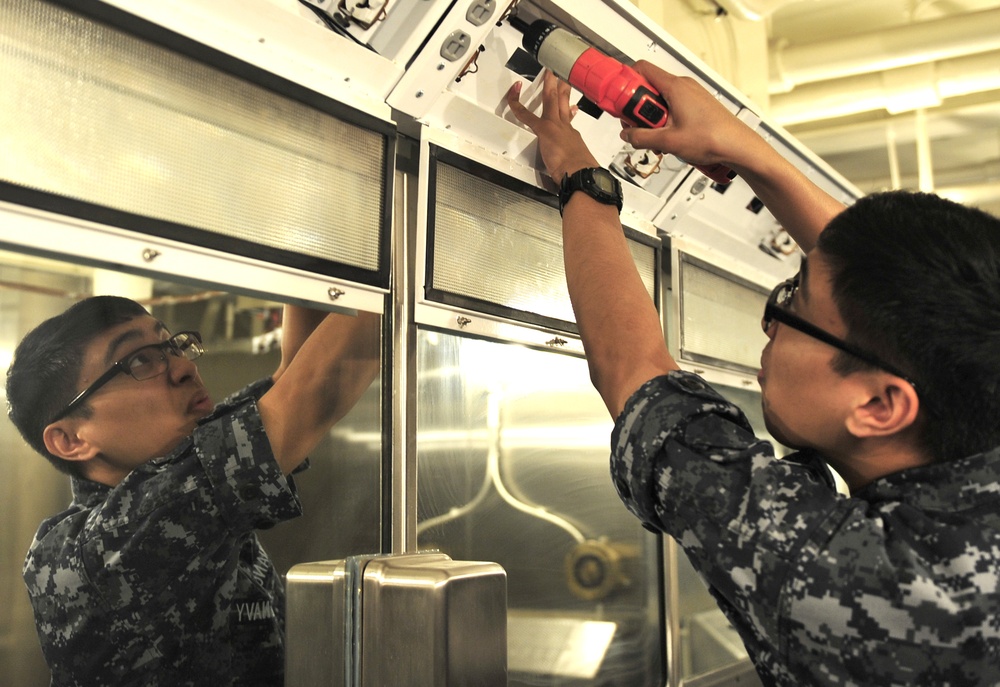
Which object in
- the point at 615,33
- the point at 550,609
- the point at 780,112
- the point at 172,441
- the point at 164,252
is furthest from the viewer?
the point at 780,112

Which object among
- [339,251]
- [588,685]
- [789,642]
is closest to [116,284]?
[339,251]

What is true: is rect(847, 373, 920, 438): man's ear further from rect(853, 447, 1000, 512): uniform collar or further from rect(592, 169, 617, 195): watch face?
rect(592, 169, 617, 195): watch face

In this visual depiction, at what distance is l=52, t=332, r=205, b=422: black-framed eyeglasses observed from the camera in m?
0.97

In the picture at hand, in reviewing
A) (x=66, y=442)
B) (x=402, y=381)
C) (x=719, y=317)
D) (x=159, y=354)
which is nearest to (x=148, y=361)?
(x=159, y=354)

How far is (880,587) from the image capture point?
78 cm

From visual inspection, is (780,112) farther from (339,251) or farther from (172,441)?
(172,441)

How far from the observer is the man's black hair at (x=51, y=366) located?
92 centimetres

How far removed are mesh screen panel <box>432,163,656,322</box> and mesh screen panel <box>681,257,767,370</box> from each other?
56 centimetres

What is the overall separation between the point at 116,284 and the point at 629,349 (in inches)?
24.0

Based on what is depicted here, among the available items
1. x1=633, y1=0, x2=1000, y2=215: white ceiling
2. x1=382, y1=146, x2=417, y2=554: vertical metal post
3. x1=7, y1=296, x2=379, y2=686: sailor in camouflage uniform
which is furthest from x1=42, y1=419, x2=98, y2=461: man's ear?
x1=633, y1=0, x2=1000, y2=215: white ceiling

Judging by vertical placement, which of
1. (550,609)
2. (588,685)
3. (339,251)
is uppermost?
(339,251)

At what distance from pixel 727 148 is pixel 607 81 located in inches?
7.8

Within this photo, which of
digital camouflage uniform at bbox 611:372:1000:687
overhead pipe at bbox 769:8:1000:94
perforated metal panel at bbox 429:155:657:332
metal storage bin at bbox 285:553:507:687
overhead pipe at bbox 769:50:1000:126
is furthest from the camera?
overhead pipe at bbox 769:50:1000:126

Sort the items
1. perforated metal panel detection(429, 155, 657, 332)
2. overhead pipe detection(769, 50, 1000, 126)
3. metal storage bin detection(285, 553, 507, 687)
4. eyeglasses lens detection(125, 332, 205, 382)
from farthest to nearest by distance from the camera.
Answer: overhead pipe detection(769, 50, 1000, 126) → perforated metal panel detection(429, 155, 657, 332) → eyeglasses lens detection(125, 332, 205, 382) → metal storage bin detection(285, 553, 507, 687)
